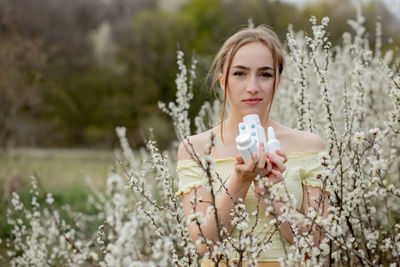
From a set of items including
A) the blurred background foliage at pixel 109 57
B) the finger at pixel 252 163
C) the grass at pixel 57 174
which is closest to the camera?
the finger at pixel 252 163

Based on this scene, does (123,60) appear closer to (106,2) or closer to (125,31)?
(125,31)

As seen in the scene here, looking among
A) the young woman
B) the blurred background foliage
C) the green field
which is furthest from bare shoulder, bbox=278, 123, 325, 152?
the blurred background foliage

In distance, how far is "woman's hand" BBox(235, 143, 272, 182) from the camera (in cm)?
140

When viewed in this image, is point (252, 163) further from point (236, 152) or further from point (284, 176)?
point (236, 152)

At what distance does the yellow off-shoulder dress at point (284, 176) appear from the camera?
1801 mm

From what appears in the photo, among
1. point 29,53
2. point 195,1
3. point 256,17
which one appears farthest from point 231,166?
point 195,1

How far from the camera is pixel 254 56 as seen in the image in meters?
1.89

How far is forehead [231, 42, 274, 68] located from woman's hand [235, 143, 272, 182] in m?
0.55

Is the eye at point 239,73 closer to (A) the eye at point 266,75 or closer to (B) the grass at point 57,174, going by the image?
(A) the eye at point 266,75

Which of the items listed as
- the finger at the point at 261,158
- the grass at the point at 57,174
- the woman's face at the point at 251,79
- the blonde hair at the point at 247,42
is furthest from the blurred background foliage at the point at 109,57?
the finger at the point at 261,158

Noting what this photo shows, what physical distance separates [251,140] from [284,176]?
0.49 m

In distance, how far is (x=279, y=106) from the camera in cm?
436

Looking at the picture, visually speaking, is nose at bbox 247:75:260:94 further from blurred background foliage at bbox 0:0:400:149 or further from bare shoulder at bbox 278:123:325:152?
blurred background foliage at bbox 0:0:400:149

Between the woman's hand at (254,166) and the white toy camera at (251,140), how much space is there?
17mm
